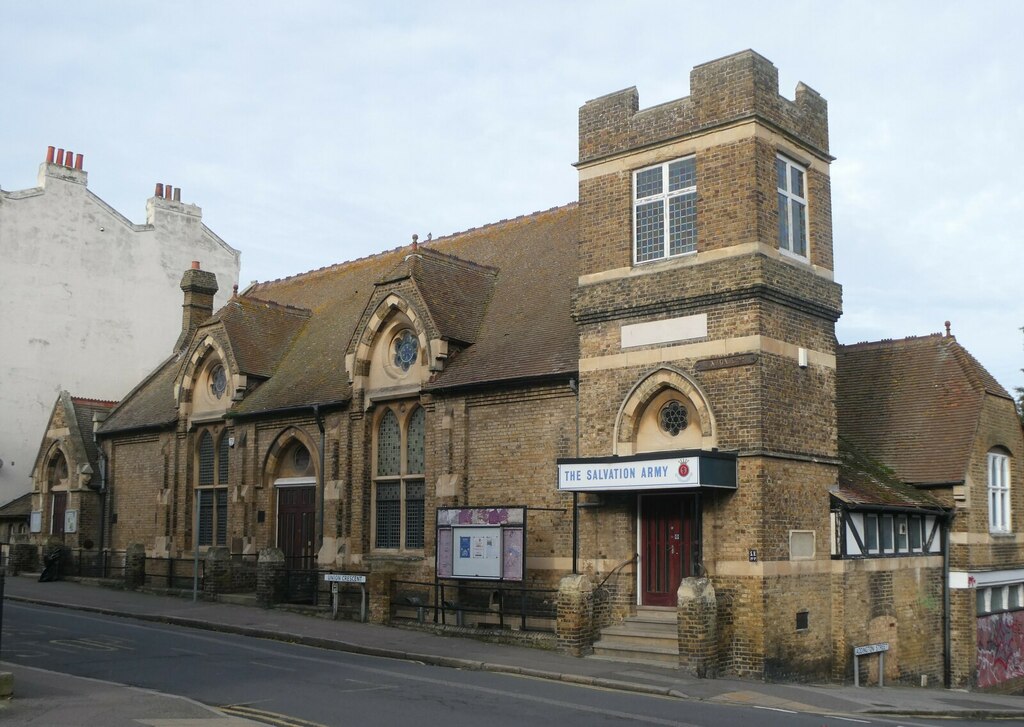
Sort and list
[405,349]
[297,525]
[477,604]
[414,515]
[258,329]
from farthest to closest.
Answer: [258,329] → [297,525] → [405,349] → [414,515] → [477,604]

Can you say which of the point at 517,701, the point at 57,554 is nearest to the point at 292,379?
the point at 57,554

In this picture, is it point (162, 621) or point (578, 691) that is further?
point (162, 621)

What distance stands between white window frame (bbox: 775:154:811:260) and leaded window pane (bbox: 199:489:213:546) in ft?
62.4

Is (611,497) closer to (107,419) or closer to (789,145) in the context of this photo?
(789,145)

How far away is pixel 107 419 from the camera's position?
3747cm

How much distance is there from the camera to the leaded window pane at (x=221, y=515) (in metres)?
31.8

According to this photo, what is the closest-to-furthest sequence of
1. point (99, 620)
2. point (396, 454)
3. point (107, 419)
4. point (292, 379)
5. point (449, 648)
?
point (449, 648) → point (99, 620) → point (396, 454) → point (292, 379) → point (107, 419)

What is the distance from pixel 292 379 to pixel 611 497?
12.4m

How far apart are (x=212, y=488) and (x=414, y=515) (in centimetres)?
872

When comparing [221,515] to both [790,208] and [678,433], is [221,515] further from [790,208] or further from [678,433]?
[790,208]

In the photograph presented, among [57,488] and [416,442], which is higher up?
[416,442]

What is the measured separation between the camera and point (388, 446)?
26969mm

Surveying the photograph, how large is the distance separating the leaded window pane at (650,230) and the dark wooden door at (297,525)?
40.3 feet

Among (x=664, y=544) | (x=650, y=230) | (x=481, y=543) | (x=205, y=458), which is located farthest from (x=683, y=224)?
(x=205, y=458)
